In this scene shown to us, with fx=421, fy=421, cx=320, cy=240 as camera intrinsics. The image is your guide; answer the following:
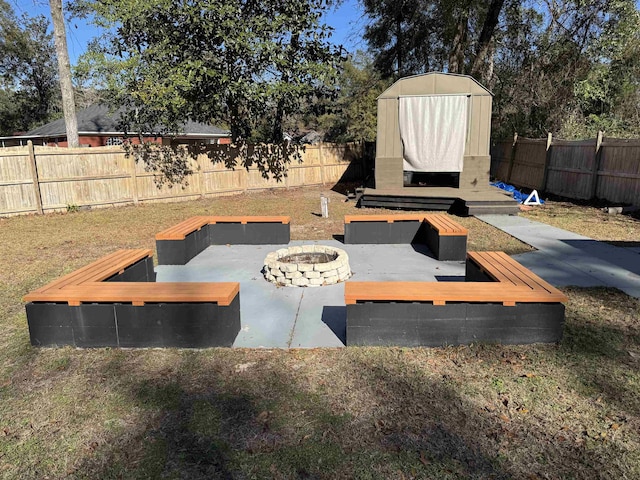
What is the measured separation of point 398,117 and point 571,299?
8063mm

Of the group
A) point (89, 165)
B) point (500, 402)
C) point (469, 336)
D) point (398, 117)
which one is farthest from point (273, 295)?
point (89, 165)

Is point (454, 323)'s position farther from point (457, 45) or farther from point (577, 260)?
point (457, 45)

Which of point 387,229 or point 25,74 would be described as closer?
point 387,229

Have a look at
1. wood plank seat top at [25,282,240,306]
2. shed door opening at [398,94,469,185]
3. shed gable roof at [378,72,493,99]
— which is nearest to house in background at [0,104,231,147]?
shed gable roof at [378,72,493,99]

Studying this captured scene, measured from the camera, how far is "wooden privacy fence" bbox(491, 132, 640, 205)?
995 centimetres

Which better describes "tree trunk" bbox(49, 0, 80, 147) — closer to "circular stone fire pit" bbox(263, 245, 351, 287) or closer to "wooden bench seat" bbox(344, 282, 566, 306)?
"circular stone fire pit" bbox(263, 245, 351, 287)

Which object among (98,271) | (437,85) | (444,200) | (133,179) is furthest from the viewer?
(133,179)

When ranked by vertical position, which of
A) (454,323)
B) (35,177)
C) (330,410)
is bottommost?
(330,410)

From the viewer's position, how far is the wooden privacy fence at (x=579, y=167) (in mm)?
9953

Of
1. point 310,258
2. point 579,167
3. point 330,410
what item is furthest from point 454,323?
point 579,167

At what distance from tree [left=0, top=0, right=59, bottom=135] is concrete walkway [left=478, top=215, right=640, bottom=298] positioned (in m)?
34.7

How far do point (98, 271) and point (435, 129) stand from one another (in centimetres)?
942

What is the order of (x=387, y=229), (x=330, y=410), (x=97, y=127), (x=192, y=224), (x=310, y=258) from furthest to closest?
(x=97, y=127), (x=387, y=229), (x=192, y=224), (x=310, y=258), (x=330, y=410)

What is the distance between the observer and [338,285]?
199 inches
